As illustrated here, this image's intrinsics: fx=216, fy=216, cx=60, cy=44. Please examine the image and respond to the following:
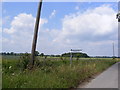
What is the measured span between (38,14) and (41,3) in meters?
0.97

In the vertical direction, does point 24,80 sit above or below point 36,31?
below

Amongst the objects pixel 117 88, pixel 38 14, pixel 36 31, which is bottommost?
pixel 117 88

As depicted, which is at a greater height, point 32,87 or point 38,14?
point 38,14

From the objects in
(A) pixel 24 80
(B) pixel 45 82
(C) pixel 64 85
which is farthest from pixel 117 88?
(A) pixel 24 80

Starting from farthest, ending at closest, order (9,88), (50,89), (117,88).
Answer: (117,88)
(50,89)
(9,88)

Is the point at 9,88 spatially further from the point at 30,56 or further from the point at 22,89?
the point at 30,56

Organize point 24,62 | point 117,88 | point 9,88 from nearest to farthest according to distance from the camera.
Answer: point 9,88 < point 117,88 < point 24,62

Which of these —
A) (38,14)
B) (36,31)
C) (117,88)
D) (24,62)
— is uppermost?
(38,14)

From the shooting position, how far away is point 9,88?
7367mm

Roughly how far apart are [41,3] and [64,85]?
8.68 meters

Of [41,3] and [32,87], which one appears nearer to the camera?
[32,87]

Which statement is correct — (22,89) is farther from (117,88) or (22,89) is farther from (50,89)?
(117,88)

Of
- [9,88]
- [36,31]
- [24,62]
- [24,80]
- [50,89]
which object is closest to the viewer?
[9,88]

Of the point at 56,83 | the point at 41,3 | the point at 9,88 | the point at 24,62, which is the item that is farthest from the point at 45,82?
the point at 41,3
